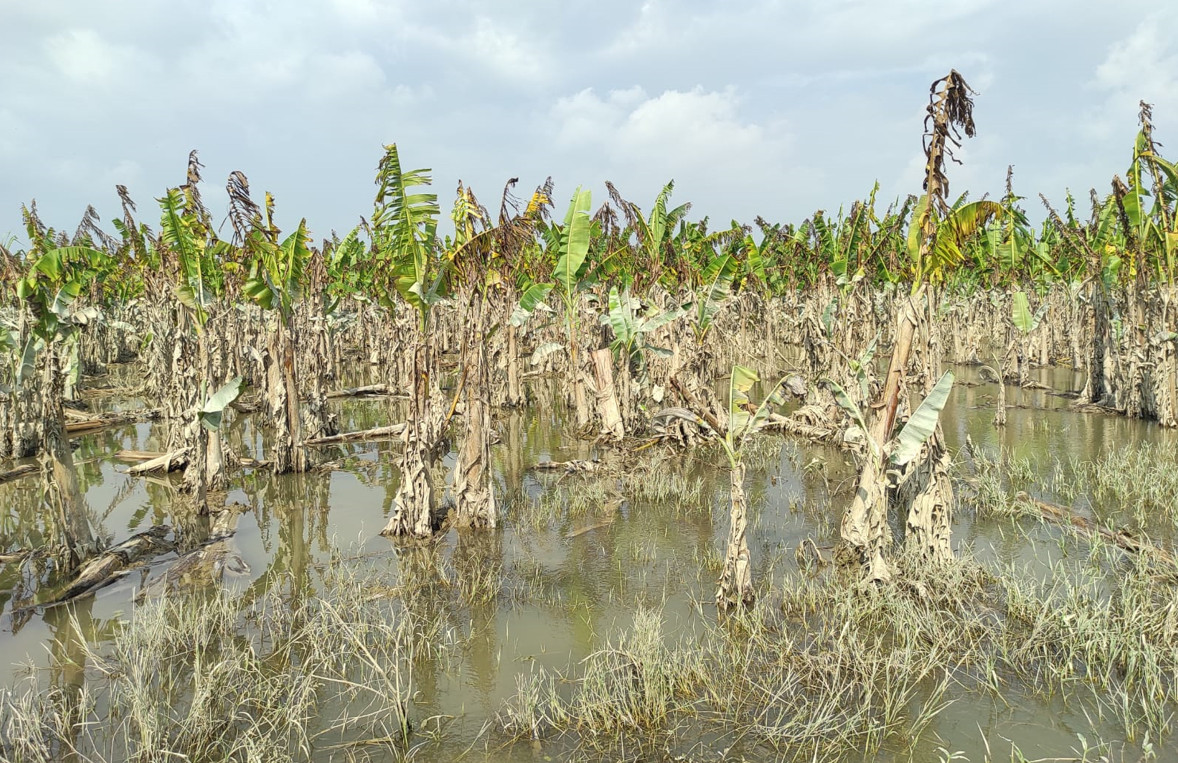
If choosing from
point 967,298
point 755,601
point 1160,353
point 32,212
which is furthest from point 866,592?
point 967,298

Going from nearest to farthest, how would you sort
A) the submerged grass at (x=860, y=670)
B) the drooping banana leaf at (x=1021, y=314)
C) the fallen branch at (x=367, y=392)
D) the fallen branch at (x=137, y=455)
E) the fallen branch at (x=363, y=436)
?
the submerged grass at (x=860, y=670)
the fallen branch at (x=137, y=455)
the fallen branch at (x=363, y=436)
the drooping banana leaf at (x=1021, y=314)
the fallen branch at (x=367, y=392)

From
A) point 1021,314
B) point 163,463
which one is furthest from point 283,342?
point 1021,314

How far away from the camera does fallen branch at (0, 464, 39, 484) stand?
31.7 ft

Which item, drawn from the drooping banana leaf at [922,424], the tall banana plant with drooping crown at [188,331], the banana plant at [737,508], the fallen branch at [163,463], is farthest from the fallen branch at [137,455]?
the drooping banana leaf at [922,424]

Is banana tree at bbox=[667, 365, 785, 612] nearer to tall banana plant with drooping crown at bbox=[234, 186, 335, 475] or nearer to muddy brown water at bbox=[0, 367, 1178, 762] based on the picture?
muddy brown water at bbox=[0, 367, 1178, 762]

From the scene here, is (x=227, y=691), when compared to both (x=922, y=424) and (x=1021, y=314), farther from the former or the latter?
(x=1021, y=314)

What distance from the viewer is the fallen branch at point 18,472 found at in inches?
380

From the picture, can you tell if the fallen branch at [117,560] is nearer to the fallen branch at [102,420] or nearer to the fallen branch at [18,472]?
the fallen branch at [18,472]

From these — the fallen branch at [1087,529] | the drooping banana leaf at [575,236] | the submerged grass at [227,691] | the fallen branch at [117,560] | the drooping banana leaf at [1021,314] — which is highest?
the drooping banana leaf at [575,236]

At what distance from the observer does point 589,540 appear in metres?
7.51

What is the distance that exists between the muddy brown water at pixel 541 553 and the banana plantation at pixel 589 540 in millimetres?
40

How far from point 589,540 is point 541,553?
0.61m

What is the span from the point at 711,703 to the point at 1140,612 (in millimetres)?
3159

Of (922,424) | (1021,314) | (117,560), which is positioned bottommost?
(117,560)
